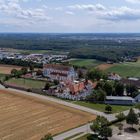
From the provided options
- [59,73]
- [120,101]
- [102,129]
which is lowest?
[120,101]

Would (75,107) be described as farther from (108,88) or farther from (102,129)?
(102,129)

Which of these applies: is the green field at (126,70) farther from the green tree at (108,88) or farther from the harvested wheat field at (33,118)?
the harvested wheat field at (33,118)

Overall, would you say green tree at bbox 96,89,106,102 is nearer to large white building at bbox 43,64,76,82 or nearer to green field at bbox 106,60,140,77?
large white building at bbox 43,64,76,82

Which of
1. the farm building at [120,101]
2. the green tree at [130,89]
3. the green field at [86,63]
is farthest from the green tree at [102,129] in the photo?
the green field at [86,63]

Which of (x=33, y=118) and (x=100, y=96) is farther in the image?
(x=100, y=96)

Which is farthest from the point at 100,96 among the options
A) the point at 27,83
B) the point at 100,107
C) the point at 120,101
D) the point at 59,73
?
the point at 59,73

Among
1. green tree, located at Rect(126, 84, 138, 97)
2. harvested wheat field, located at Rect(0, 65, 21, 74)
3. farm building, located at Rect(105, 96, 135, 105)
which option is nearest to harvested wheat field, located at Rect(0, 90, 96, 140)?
farm building, located at Rect(105, 96, 135, 105)
